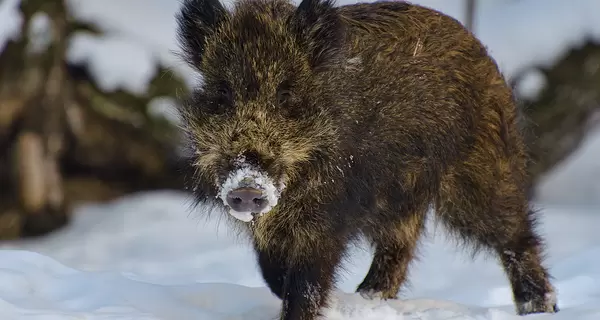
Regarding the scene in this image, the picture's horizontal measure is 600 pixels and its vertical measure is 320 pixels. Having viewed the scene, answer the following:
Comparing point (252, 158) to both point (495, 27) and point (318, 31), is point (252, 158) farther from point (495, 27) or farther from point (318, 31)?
point (495, 27)

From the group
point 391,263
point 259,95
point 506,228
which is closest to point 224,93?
point 259,95

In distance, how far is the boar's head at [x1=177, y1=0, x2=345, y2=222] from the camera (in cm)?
374

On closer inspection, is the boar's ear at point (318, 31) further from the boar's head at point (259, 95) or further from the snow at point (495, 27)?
the snow at point (495, 27)

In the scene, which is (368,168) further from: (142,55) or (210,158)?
(142,55)

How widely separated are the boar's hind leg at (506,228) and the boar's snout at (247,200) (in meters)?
1.56

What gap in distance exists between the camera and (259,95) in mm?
3846

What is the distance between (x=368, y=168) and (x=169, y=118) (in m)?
6.68

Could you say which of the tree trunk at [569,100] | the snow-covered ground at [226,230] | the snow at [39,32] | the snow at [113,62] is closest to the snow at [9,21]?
the snow-covered ground at [226,230]

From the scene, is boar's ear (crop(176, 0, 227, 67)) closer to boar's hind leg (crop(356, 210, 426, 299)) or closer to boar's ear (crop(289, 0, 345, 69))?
boar's ear (crop(289, 0, 345, 69))

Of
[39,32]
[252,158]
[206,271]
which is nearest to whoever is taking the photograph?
[252,158]

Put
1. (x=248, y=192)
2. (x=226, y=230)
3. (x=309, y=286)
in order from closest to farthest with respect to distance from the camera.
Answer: (x=248, y=192) → (x=309, y=286) → (x=226, y=230)

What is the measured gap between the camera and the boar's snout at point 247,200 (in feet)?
11.5

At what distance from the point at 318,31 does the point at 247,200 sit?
99 centimetres

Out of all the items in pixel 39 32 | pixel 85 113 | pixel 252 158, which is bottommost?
pixel 85 113
